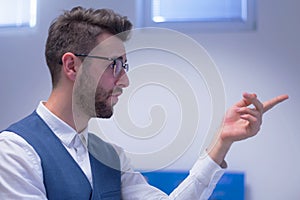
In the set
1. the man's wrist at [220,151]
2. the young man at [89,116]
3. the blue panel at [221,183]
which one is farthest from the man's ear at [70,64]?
the blue panel at [221,183]

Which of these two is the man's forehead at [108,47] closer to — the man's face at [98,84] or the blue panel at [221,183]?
the man's face at [98,84]

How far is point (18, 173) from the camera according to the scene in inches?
39.6

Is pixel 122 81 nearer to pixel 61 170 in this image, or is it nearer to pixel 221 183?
pixel 61 170

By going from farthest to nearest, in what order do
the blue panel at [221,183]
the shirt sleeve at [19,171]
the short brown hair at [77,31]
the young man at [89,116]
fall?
the blue panel at [221,183]
the short brown hair at [77,31]
the young man at [89,116]
the shirt sleeve at [19,171]

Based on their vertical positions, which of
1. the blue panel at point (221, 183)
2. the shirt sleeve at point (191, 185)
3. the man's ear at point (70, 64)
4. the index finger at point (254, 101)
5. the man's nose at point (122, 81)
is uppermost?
the man's ear at point (70, 64)

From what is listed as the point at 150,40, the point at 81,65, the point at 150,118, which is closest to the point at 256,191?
the point at 150,118

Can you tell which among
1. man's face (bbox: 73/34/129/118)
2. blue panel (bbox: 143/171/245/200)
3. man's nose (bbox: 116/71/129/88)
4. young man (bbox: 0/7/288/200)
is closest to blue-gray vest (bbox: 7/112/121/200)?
young man (bbox: 0/7/288/200)

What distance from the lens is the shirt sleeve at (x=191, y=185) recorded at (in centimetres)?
120

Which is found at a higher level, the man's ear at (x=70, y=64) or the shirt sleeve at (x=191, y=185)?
the man's ear at (x=70, y=64)

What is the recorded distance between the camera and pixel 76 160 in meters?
1.16

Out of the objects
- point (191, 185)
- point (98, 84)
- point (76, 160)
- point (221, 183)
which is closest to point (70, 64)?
point (98, 84)

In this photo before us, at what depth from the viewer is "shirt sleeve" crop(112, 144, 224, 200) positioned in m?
1.20

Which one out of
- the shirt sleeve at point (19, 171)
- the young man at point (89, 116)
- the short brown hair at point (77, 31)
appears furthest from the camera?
the short brown hair at point (77, 31)

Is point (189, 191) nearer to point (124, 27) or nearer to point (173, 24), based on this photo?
point (124, 27)
